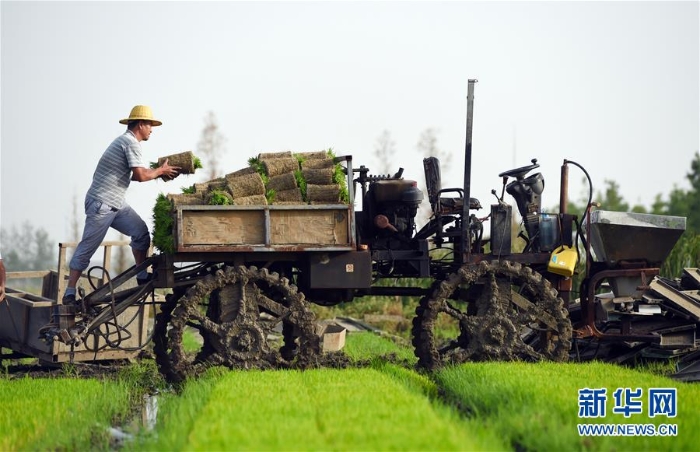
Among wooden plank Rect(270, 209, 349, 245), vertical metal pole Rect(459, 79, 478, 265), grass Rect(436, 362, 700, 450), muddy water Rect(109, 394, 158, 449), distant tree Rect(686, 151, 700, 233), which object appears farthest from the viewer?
distant tree Rect(686, 151, 700, 233)

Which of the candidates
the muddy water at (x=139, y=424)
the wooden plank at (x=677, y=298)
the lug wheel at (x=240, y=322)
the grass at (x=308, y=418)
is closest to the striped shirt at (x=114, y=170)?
the lug wheel at (x=240, y=322)

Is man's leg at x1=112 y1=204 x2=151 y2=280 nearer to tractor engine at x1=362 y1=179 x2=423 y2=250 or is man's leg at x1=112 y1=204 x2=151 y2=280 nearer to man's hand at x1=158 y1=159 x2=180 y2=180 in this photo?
man's hand at x1=158 y1=159 x2=180 y2=180

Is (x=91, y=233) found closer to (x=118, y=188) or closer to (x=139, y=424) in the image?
(x=118, y=188)

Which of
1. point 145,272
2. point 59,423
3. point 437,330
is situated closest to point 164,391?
point 145,272

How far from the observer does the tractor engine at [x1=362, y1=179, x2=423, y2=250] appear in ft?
40.0

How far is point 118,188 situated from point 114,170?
22 cm

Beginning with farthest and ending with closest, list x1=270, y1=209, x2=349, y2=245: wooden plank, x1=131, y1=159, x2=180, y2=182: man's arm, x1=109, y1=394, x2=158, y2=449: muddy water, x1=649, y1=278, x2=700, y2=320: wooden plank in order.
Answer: x1=649, y1=278, x2=700, y2=320: wooden plank < x1=131, y1=159, x2=180, y2=182: man's arm < x1=270, y1=209, x2=349, y2=245: wooden plank < x1=109, y1=394, x2=158, y2=449: muddy water

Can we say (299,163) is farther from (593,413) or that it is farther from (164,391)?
(593,413)

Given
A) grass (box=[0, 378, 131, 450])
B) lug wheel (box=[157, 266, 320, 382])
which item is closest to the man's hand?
lug wheel (box=[157, 266, 320, 382])

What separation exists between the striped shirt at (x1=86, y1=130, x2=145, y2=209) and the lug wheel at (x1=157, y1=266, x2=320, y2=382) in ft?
4.88

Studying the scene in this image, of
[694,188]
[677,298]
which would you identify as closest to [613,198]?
[694,188]

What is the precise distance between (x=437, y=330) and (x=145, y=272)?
362 inches

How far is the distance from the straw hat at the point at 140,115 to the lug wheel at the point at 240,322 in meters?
2.03

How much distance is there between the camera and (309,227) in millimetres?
11641
